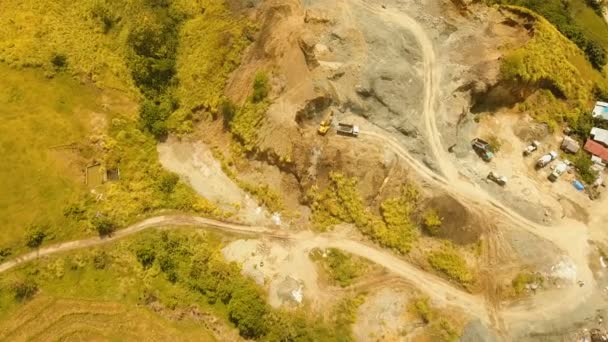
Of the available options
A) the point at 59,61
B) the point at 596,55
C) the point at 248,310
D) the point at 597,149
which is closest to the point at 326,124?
the point at 248,310

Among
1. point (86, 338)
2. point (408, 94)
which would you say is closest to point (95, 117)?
point (86, 338)

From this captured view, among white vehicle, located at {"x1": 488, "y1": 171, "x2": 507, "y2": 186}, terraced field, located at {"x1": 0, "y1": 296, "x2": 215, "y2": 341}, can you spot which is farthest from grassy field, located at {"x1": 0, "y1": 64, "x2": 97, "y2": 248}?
white vehicle, located at {"x1": 488, "y1": 171, "x2": 507, "y2": 186}

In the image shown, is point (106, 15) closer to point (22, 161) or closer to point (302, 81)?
point (22, 161)

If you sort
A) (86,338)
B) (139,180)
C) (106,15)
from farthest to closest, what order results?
(106,15), (139,180), (86,338)

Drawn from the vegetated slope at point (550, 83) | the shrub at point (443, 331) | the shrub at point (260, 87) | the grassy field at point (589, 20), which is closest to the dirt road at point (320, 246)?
the shrub at point (443, 331)

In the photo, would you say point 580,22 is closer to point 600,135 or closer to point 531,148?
point 600,135

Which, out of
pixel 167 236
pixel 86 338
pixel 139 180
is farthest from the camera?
pixel 139 180
